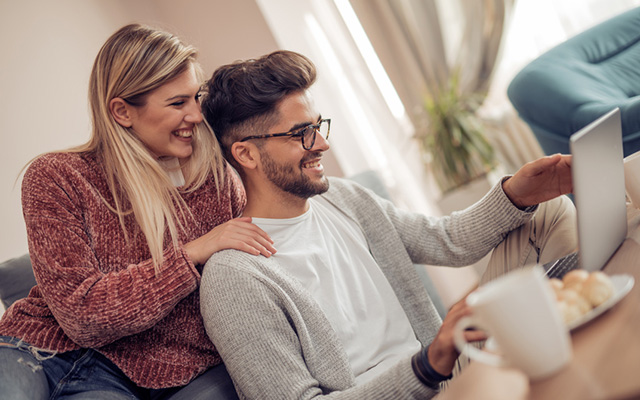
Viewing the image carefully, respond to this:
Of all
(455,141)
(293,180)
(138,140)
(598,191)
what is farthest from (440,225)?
(455,141)

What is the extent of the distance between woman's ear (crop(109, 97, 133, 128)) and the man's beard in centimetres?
41

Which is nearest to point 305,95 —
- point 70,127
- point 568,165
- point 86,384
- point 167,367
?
point 568,165

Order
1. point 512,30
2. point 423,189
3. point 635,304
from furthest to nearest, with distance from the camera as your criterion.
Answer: point 423,189 → point 512,30 → point 635,304

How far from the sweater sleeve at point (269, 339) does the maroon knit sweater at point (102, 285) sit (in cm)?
19

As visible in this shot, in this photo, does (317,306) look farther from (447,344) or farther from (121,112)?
(121,112)

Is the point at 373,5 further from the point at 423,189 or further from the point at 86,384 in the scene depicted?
the point at 86,384

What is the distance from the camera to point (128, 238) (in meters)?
1.56

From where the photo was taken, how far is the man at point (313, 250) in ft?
4.07

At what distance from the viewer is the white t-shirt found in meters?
1.43

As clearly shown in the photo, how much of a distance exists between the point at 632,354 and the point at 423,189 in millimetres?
3210

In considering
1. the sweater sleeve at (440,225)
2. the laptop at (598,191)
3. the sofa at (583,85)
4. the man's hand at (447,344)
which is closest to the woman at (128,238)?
the sweater sleeve at (440,225)

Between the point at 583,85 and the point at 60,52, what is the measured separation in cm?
227

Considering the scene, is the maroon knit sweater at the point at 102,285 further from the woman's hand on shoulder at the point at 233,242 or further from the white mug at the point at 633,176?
the white mug at the point at 633,176

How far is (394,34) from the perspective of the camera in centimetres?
362
